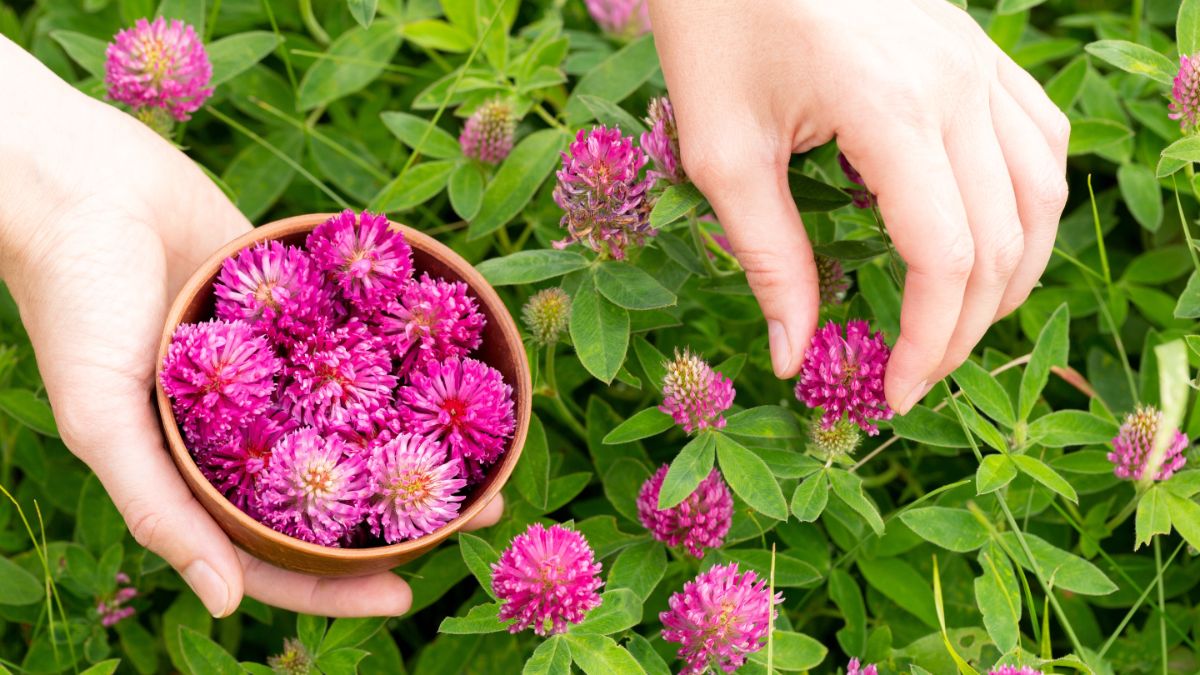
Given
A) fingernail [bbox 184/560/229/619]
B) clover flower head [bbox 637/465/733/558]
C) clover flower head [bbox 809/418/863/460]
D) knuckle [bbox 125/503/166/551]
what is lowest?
clover flower head [bbox 637/465/733/558]

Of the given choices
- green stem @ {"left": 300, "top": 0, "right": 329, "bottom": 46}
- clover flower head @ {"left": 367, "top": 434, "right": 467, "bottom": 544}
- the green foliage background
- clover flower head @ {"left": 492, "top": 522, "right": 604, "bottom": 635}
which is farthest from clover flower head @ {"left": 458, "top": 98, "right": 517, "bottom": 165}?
clover flower head @ {"left": 492, "top": 522, "right": 604, "bottom": 635}

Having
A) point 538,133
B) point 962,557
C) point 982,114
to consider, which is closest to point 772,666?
point 962,557

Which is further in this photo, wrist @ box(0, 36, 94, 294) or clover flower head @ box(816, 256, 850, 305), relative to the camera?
clover flower head @ box(816, 256, 850, 305)

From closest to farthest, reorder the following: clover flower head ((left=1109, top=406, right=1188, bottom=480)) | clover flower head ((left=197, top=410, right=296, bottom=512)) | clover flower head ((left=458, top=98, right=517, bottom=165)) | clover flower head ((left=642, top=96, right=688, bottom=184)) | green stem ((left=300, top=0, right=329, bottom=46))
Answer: clover flower head ((left=197, top=410, right=296, bottom=512)), clover flower head ((left=642, top=96, right=688, bottom=184)), clover flower head ((left=1109, top=406, right=1188, bottom=480)), clover flower head ((left=458, top=98, right=517, bottom=165)), green stem ((left=300, top=0, right=329, bottom=46))

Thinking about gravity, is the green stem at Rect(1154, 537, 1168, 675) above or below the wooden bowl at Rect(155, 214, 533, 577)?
below

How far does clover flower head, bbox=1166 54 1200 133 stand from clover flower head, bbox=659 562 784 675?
922 millimetres

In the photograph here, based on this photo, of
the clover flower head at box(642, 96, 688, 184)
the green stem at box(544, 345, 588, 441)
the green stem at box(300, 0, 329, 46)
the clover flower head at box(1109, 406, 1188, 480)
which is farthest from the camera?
the green stem at box(300, 0, 329, 46)

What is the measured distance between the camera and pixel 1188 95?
1.68m

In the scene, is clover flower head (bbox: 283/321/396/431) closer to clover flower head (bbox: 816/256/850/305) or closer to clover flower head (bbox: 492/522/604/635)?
clover flower head (bbox: 492/522/604/635)

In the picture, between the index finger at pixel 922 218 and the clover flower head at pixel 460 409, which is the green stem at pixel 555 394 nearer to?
the clover flower head at pixel 460 409

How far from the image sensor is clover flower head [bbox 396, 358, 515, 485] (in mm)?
1449

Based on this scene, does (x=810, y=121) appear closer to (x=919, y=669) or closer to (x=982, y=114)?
(x=982, y=114)

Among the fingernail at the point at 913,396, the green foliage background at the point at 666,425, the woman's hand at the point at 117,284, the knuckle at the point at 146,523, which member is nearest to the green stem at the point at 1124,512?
the green foliage background at the point at 666,425

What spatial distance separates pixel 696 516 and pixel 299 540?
544mm
